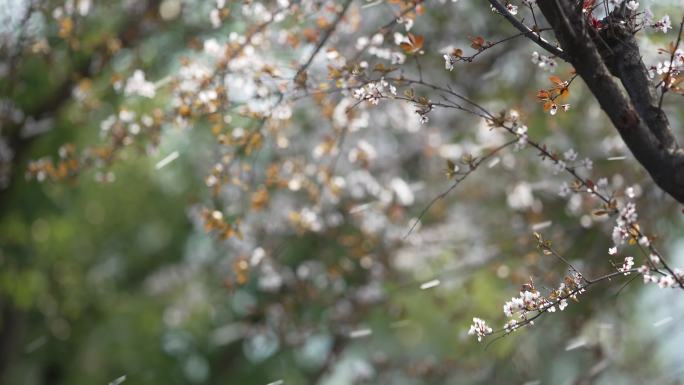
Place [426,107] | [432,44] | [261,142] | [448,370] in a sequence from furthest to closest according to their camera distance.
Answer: [432,44]
[448,370]
[261,142]
[426,107]

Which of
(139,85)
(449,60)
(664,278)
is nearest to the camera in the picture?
(664,278)

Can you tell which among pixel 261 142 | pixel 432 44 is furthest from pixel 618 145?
pixel 261 142

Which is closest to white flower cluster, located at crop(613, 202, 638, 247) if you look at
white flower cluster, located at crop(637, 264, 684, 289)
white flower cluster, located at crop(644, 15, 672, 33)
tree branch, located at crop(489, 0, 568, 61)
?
white flower cluster, located at crop(637, 264, 684, 289)

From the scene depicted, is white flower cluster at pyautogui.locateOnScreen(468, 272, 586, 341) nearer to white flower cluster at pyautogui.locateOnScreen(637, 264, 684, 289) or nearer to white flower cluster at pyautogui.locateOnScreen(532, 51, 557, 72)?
white flower cluster at pyautogui.locateOnScreen(637, 264, 684, 289)

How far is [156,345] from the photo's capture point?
11.4 m

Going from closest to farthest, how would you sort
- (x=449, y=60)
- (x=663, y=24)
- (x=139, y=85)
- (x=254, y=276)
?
(x=663, y=24) < (x=449, y=60) < (x=139, y=85) < (x=254, y=276)

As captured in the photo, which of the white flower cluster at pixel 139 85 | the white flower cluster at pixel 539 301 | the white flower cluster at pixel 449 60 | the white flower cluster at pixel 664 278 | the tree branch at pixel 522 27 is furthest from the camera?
the white flower cluster at pixel 139 85

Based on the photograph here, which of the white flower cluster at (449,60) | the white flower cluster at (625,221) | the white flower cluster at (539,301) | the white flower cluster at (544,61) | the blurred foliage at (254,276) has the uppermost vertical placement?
the white flower cluster at (449,60)

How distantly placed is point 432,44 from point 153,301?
20.5ft

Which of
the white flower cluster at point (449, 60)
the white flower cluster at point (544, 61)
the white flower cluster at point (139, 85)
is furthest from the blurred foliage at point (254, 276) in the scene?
the white flower cluster at point (544, 61)

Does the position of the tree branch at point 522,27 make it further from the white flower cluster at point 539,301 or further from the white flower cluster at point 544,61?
the white flower cluster at point 539,301

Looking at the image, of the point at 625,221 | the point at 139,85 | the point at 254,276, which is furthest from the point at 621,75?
the point at 254,276

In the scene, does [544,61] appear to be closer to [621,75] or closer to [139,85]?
[621,75]

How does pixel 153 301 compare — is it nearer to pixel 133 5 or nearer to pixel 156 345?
pixel 156 345
